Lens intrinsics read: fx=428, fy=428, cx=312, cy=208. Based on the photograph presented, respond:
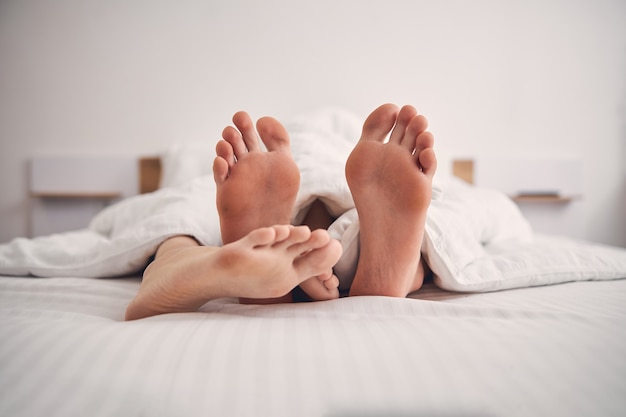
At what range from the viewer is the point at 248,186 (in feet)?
2.15

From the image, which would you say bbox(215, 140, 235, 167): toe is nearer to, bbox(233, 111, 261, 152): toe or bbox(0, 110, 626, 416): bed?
bbox(233, 111, 261, 152): toe

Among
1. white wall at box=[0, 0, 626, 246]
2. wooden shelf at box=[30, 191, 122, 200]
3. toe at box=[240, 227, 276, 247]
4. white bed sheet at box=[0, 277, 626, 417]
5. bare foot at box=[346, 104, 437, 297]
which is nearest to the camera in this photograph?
white bed sheet at box=[0, 277, 626, 417]

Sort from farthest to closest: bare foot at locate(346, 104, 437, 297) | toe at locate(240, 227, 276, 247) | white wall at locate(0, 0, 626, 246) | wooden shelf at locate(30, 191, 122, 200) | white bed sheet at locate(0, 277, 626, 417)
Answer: white wall at locate(0, 0, 626, 246)
wooden shelf at locate(30, 191, 122, 200)
bare foot at locate(346, 104, 437, 297)
toe at locate(240, 227, 276, 247)
white bed sheet at locate(0, 277, 626, 417)

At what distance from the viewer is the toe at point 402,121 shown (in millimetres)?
663

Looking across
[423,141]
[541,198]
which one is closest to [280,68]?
[541,198]

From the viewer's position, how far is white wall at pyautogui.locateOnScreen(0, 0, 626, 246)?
2.20m

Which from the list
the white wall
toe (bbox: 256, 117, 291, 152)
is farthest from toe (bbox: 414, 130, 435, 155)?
the white wall

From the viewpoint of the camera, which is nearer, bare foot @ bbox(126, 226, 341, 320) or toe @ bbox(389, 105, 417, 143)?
bare foot @ bbox(126, 226, 341, 320)

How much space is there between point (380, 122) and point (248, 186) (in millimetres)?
229

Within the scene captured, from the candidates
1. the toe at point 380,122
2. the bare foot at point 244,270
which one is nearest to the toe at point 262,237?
the bare foot at point 244,270

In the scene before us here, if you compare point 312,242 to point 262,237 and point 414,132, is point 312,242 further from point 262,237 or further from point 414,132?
point 414,132

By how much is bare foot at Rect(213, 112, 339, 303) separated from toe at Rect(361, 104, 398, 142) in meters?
0.13

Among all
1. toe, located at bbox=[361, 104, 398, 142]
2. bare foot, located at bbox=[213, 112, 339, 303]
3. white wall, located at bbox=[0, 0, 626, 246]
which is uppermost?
white wall, located at bbox=[0, 0, 626, 246]

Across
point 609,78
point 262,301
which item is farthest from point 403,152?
point 609,78
